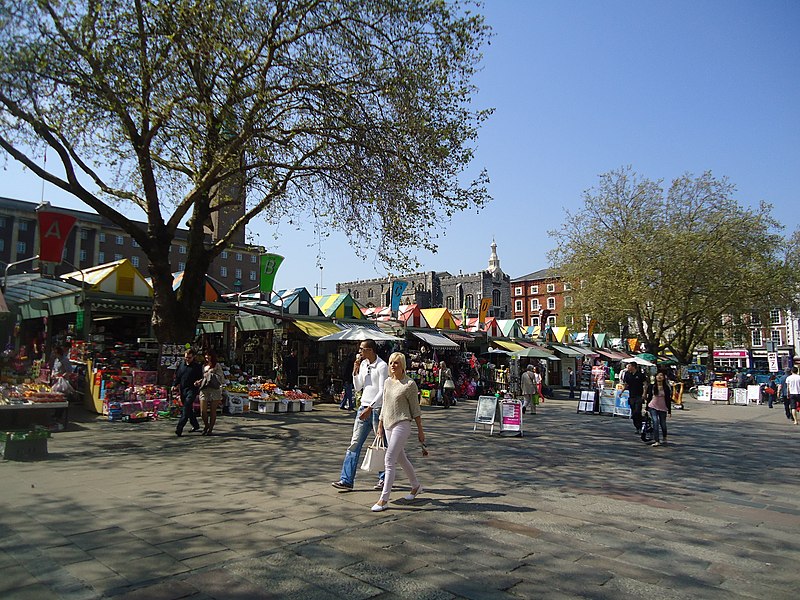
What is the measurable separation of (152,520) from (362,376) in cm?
287

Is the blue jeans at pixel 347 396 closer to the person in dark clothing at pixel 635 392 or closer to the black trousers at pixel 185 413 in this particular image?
the black trousers at pixel 185 413

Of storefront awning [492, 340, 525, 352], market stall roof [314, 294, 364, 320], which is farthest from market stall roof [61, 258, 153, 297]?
storefront awning [492, 340, 525, 352]

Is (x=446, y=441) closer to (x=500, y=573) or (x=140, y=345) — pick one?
(x=500, y=573)

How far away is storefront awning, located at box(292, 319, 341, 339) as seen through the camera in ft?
60.3

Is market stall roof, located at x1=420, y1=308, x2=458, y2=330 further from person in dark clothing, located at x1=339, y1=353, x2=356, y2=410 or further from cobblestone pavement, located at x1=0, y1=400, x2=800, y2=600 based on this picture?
cobblestone pavement, located at x1=0, y1=400, x2=800, y2=600

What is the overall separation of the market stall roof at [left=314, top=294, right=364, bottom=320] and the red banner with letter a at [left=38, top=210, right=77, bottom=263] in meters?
9.52

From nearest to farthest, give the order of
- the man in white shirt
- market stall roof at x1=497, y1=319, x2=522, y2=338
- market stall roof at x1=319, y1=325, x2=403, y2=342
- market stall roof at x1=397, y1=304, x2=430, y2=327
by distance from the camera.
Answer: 1. the man in white shirt
2. market stall roof at x1=319, y1=325, x2=403, y2=342
3. market stall roof at x1=397, y1=304, x2=430, y2=327
4. market stall roof at x1=497, y1=319, x2=522, y2=338

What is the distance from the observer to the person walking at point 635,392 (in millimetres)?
13188

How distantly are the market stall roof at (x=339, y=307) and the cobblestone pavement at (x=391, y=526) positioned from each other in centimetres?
1134

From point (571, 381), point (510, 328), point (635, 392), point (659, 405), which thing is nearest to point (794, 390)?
point (635, 392)

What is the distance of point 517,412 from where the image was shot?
1206cm

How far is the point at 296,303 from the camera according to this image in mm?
19641

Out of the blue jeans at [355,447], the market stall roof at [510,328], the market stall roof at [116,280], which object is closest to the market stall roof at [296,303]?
the market stall roof at [116,280]

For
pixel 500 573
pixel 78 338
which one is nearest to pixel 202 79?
pixel 78 338
